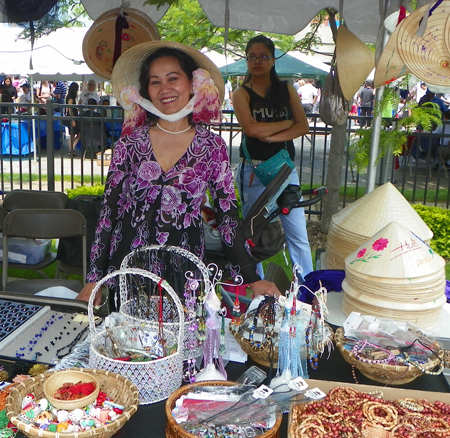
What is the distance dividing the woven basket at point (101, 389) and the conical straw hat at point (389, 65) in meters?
1.88

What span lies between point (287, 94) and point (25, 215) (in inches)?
76.7

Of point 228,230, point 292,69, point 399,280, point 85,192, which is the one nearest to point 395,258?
point 399,280

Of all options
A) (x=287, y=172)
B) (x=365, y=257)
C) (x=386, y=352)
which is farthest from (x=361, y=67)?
(x=386, y=352)

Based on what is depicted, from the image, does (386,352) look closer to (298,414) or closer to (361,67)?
(298,414)

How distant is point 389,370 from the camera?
164cm

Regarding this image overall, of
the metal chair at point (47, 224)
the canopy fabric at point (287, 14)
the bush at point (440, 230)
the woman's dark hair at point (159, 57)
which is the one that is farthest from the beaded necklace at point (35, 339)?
the bush at point (440, 230)

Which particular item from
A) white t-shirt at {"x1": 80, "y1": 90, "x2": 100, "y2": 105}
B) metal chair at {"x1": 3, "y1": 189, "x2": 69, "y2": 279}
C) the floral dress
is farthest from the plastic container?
white t-shirt at {"x1": 80, "y1": 90, "x2": 100, "y2": 105}

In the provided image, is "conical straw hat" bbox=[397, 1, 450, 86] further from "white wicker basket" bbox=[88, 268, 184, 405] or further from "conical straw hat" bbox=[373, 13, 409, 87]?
"white wicker basket" bbox=[88, 268, 184, 405]

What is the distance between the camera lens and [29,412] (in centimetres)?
136

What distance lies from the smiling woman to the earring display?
152mm

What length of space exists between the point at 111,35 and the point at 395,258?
9.26 ft

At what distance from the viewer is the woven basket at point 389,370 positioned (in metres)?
1.64

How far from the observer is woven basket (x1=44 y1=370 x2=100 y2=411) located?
1367mm

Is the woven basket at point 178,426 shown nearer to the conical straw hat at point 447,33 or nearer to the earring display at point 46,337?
the earring display at point 46,337
